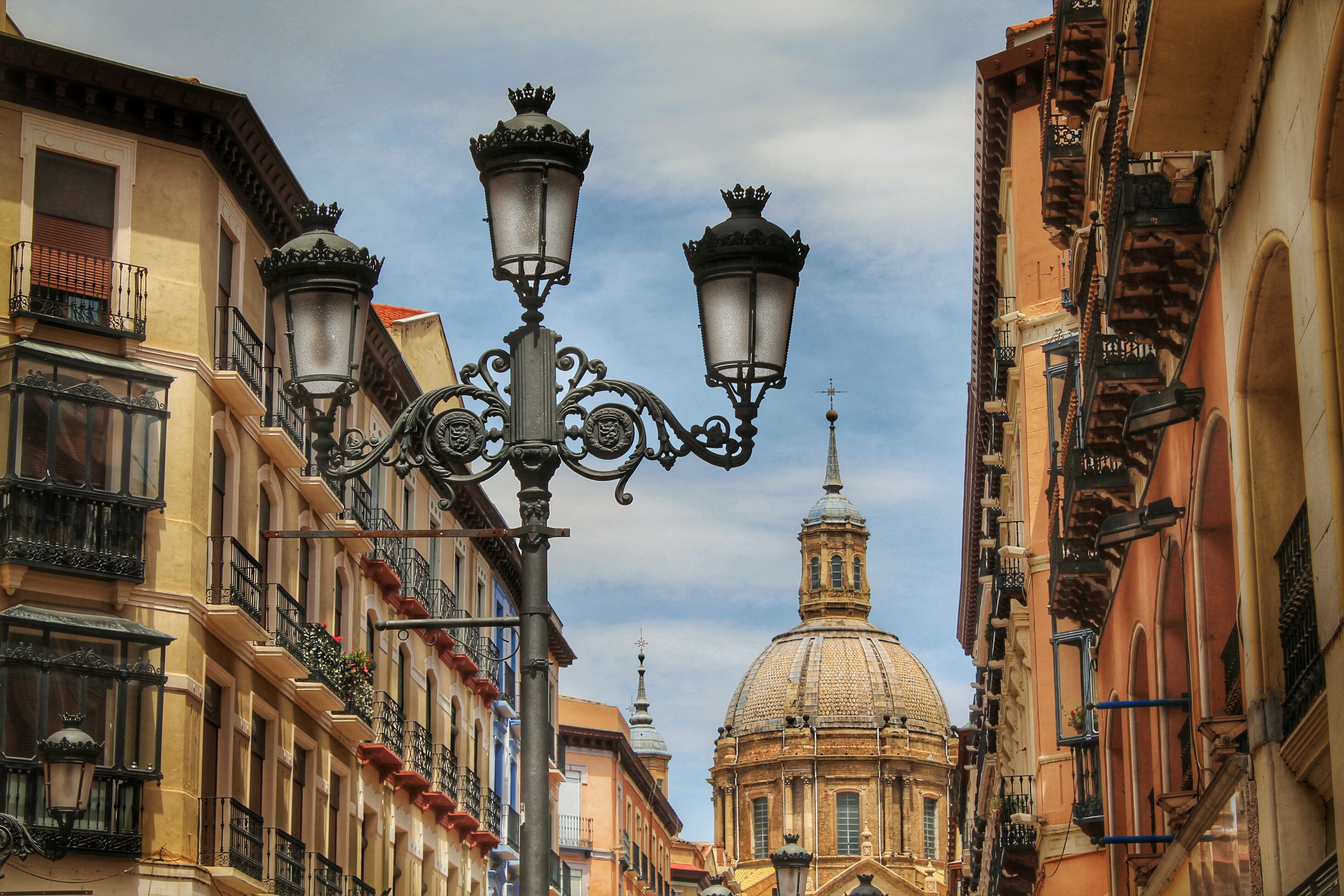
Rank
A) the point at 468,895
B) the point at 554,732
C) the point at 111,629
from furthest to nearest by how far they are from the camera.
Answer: the point at 554,732 → the point at 468,895 → the point at 111,629

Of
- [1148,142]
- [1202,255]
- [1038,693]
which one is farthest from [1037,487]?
[1148,142]

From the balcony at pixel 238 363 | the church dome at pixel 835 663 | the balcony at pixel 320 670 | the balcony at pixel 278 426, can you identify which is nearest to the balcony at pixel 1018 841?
the balcony at pixel 320 670

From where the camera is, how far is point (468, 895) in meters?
41.9

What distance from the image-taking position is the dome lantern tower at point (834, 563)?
151500 millimetres

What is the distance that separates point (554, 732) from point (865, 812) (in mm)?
93547

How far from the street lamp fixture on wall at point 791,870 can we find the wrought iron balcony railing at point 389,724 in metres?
9.98

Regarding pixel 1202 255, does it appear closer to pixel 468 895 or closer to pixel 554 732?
pixel 468 895

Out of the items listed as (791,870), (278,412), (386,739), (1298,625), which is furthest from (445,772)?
(1298,625)

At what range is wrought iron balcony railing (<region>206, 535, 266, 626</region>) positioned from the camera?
998 inches

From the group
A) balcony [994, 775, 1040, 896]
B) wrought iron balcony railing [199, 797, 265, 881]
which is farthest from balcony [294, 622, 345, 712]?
balcony [994, 775, 1040, 896]

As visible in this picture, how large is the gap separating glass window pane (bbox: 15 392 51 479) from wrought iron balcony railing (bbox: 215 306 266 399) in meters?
2.97

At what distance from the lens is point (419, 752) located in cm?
3741

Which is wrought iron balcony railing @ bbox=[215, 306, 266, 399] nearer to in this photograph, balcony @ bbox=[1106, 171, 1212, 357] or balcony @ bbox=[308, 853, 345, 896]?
balcony @ bbox=[308, 853, 345, 896]

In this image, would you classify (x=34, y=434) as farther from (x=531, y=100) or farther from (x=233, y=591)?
(x=531, y=100)
